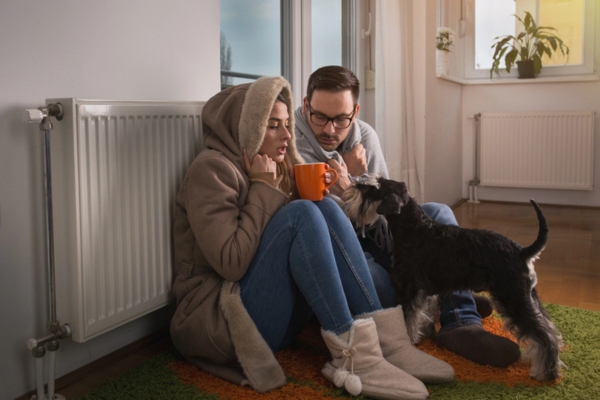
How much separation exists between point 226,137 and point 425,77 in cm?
259

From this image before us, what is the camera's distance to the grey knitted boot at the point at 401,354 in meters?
1.61

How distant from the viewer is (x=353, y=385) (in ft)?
4.98

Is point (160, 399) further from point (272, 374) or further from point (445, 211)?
point (445, 211)

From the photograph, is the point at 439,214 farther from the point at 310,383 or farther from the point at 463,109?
the point at 463,109

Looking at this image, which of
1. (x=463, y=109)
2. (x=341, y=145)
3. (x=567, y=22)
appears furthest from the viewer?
(x=463, y=109)

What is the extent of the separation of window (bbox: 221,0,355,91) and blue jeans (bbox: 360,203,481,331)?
1044mm

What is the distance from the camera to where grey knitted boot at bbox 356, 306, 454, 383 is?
1605 mm

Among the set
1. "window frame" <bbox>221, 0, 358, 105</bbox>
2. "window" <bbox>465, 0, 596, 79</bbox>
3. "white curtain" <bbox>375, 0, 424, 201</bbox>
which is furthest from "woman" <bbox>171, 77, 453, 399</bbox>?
"window" <bbox>465, 0, 596, 79</bbox>

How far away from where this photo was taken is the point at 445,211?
79.7 inches

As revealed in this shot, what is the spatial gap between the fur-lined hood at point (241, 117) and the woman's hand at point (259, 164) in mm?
12

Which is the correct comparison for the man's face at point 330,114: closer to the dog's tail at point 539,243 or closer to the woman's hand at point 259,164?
the woman's hand at point 259,164

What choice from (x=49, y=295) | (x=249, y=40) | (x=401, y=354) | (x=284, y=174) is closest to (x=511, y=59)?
(x=249, y=40)

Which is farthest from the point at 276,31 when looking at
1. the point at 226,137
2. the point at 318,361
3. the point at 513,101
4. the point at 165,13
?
the point at 513,101

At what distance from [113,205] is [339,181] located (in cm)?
69
